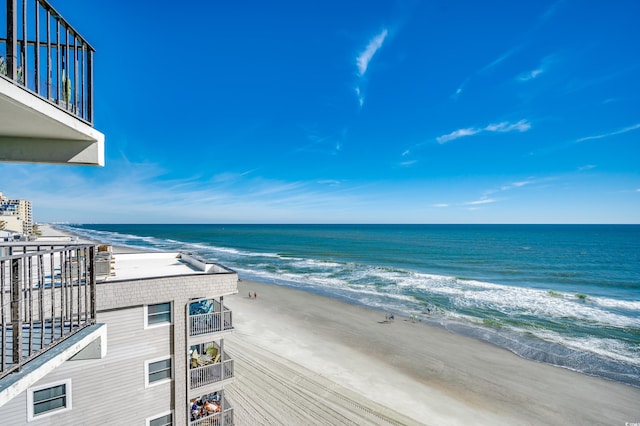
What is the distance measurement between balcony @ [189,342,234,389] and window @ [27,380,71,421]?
314 cm

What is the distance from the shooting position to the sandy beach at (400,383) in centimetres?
1391

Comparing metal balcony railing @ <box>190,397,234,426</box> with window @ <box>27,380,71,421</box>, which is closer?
window @ <box>27,380,71,421</box>

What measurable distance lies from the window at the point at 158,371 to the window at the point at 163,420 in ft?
3.57

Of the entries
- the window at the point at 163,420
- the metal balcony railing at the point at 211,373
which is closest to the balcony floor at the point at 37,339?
the window at the point at 163,420

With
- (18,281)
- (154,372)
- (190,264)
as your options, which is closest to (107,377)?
(154,372)

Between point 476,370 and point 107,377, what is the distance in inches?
742

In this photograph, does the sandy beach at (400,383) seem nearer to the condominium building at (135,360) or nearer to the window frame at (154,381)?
A: the condominium building at (135,360)

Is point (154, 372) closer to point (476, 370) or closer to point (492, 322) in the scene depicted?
point (476, 370)

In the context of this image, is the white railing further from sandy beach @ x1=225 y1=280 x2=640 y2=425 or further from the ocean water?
the ocean water

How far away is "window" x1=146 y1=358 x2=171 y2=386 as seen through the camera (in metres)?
Result: 9.01

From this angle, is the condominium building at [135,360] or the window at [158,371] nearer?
the condominium building at [135,360]

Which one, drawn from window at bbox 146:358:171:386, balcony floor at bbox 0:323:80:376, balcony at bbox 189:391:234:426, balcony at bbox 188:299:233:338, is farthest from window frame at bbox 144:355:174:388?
balcony floor at bbox 0:323:80:376

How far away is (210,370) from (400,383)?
35.4 ft

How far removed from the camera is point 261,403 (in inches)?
549
